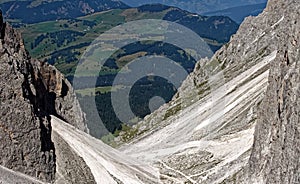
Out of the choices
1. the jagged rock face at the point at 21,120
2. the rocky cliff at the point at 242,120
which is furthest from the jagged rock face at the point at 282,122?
the jagged rock face at the point at 21,120

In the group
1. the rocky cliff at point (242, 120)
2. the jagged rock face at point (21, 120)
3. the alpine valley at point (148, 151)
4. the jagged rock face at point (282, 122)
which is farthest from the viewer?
the rocky cliff at point (242, 120)

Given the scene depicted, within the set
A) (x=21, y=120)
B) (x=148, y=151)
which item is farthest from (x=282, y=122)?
(x=148, y=151)

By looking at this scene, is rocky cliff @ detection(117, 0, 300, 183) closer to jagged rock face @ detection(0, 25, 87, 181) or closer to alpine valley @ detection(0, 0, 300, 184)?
alpine valley @ detection(0, 0, 300, 184)

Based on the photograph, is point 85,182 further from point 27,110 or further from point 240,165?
point 240,165

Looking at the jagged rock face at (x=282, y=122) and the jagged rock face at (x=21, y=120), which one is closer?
the jagged rock face at (x=21, y=120)

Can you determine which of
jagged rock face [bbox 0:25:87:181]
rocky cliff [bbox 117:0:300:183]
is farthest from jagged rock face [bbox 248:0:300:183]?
jagged rock face [bbox 0:25:87:181]

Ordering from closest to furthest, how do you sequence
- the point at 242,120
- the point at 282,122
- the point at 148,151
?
the point at 282,122 < the point at 242,120 < the point at 148,151

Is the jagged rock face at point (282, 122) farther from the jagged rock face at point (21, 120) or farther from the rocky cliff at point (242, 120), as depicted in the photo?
the jagged rock face at point (21, 120)

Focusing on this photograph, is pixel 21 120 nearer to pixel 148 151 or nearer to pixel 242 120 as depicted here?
pixel 242 120
